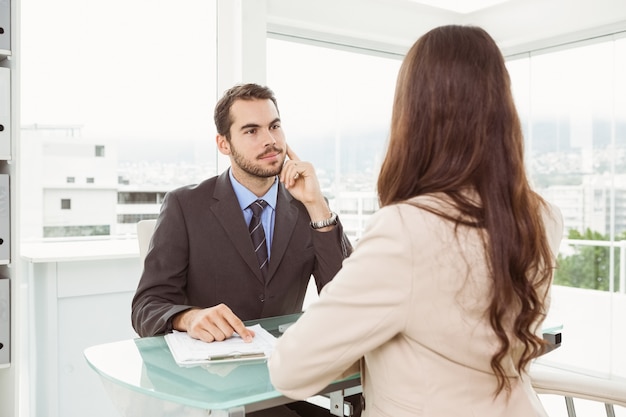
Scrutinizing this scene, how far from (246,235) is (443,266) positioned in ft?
3.72

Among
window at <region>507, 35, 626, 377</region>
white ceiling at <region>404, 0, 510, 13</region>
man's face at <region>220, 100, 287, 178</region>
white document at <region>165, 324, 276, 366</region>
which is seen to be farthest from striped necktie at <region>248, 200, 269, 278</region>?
white ceiling at <region>404, 0, 510, 13</region>

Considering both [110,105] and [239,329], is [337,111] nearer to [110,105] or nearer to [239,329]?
[110,105]

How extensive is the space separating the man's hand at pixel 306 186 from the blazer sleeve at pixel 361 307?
3.15 feet

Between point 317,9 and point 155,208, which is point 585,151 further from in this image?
point 155,208

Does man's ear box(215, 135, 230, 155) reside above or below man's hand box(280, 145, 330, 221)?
above

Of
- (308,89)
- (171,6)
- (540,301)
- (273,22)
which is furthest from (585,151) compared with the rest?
(540,301)

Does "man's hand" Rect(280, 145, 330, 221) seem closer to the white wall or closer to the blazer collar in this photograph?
the blazer collar

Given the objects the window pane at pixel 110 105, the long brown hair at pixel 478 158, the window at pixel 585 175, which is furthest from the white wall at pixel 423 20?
the long brown hair at pixel 478 158

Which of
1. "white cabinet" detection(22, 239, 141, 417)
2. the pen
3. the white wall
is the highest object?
the white wall

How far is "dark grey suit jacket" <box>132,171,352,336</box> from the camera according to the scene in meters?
1.99

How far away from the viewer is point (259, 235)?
6.84ft

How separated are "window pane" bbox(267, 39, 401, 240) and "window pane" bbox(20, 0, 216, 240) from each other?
54cm

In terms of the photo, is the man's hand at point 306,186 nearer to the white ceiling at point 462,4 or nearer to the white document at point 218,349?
the white document at point 218,349

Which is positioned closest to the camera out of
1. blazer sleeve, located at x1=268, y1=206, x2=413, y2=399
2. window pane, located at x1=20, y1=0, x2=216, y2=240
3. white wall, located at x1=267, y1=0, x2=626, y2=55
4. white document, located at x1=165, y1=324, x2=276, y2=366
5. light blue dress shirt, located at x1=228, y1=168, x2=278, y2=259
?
blazer sleeve, located at x1=268, y1=206, x2=413, y2=399
